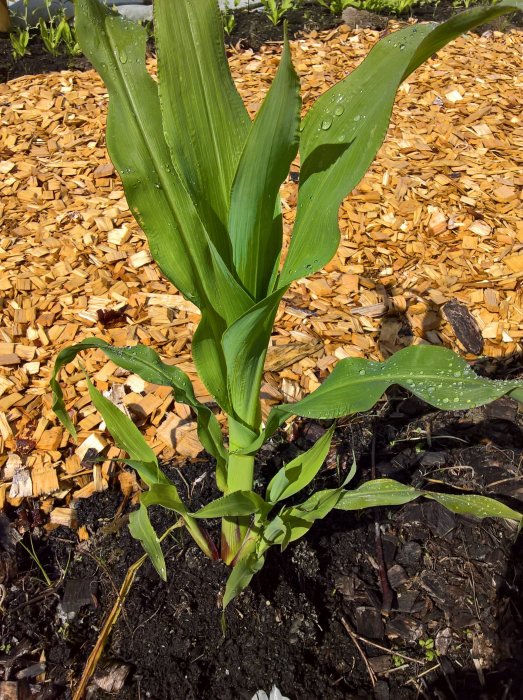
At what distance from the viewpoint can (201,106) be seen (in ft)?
3.42

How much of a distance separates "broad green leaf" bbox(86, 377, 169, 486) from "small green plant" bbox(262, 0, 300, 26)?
3.65 metres

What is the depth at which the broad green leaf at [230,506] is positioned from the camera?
110 cm

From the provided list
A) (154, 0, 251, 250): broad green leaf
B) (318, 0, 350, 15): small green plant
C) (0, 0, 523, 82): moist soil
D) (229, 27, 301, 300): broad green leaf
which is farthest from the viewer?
(318, 0, 350, 15): small green plant

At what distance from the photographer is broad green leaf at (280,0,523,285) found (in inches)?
37.5

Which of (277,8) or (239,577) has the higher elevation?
(277,8)

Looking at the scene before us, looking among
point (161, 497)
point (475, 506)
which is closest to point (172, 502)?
point (161, 497)

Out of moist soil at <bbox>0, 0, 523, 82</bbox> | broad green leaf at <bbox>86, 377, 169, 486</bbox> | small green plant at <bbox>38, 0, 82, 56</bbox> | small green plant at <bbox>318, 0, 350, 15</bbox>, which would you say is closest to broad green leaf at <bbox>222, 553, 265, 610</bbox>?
broad green leaf at <bbox>86, 377, 169, 486</bbox>

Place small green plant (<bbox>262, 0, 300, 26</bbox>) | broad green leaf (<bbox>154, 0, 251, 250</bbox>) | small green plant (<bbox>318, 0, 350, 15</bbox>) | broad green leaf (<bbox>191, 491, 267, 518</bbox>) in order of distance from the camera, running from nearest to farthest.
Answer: broad green leaf (<bbox>154, 0, 251, 250</bbox>) < broad green leaf (<bbox>191, 491, 267, 518</bbox>) < small green plant (<bbox>262, 0, 300, 26</bbox>) < small green plant (<bbox>318, 0, 350, 15</bbox>)

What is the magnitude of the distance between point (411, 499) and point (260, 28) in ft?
12.5

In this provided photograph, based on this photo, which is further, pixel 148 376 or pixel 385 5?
pixel 385 5

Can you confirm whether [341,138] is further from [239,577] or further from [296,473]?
[239,577]

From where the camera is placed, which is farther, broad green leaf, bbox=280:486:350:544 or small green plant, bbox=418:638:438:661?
small green plant, bbox=418:638:438:661

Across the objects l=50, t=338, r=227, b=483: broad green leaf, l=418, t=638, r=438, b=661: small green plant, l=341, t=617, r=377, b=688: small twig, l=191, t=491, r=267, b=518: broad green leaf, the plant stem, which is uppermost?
l=50, t=338, r=227, b=483: broad green leaf

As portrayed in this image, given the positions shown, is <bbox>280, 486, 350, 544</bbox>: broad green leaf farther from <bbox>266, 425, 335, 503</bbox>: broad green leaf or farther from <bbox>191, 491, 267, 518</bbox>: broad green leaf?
<bbox>191, 491, 267, 518</bbox>: broad green leaf
